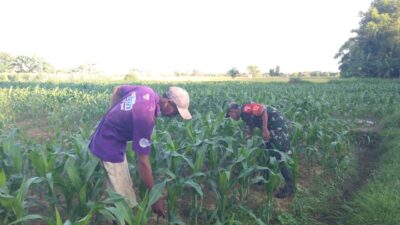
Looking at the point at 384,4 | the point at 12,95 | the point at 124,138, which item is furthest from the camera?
the point at 384,4

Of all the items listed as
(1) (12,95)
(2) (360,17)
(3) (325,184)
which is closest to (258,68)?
(2) (360,17)

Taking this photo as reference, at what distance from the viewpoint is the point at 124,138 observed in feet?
9.52

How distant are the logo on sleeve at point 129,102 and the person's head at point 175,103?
0.23 m

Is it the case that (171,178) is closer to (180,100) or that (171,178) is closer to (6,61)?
(180,100)

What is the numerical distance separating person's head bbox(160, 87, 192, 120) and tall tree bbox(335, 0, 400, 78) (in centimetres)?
4056

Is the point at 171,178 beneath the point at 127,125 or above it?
beneath

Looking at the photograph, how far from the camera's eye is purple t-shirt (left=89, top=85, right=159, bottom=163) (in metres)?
2.58

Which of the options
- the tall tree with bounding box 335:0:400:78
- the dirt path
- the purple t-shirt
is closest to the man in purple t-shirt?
the purple t-shirt

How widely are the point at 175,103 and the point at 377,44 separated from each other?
4418 cm

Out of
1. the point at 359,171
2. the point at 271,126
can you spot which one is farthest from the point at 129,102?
the point at 359,171

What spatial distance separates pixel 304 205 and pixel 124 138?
98.8 inches

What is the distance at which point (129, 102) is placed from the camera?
273cm

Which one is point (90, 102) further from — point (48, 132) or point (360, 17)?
point (360, 17)

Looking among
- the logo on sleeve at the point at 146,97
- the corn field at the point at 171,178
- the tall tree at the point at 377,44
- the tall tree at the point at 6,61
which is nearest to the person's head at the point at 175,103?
the logo on sleeve at the point at 146,97
